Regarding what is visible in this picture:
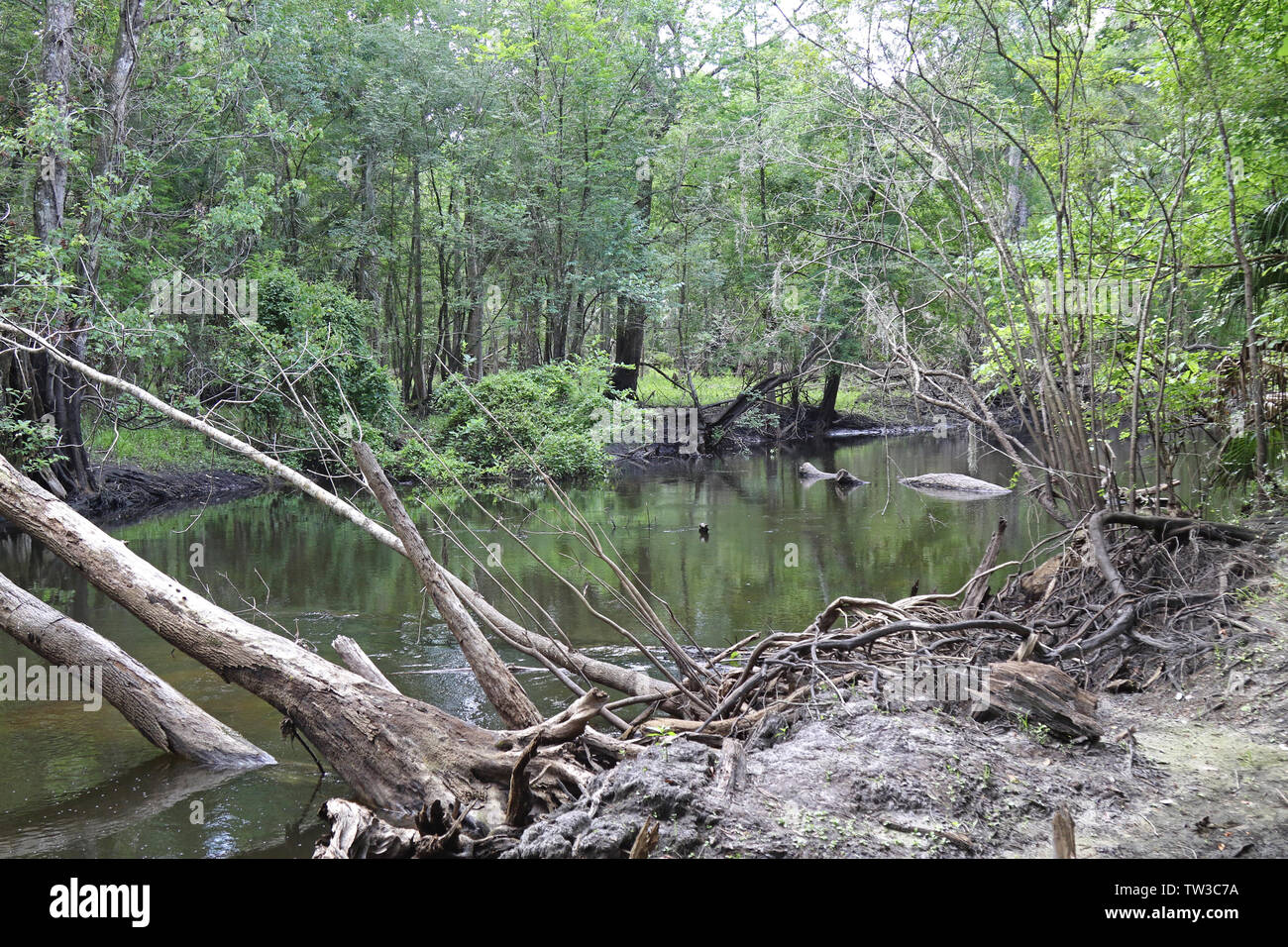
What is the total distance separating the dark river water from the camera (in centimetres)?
462

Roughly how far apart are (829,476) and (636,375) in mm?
9219

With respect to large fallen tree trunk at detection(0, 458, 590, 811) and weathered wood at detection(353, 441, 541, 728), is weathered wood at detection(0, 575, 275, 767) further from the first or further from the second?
weathered wood at detection(353, 441, 541, 728)

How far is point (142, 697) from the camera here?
538 centimetres

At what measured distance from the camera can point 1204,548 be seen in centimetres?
575

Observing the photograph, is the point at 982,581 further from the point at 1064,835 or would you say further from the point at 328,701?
the point at 328,701

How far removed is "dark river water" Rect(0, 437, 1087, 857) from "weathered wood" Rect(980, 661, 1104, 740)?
2.19 metres

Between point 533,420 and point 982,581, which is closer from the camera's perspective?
point 982,581

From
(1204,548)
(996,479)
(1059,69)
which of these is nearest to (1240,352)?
(1204,548)

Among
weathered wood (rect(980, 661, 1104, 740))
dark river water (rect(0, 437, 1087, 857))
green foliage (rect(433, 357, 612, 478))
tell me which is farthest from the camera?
green foliage (rect(433, 357, 612, 478))

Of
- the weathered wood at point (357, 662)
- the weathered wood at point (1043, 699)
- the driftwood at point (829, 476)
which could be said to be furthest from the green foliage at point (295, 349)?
the weathered wood at point (1043, 699)

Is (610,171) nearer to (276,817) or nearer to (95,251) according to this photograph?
(95,251)

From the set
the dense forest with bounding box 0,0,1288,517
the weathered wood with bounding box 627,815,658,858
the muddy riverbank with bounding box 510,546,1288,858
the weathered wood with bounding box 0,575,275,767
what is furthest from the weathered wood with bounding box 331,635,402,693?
the weathered wood with bounding box 627,815,658,858

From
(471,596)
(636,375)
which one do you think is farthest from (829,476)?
(471,596)

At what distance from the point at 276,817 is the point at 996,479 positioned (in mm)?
17715
